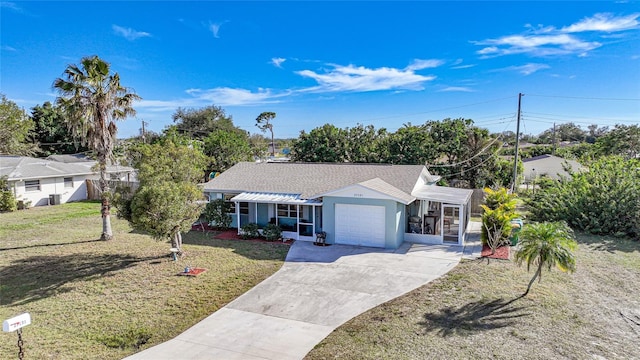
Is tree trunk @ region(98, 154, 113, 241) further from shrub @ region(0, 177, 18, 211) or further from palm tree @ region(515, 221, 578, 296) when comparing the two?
palm tree @ region(515, 221, 578, 296)

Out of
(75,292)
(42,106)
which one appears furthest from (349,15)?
(42,106)

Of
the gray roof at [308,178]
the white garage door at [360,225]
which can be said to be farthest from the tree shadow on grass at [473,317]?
the gray roof at [308,178]

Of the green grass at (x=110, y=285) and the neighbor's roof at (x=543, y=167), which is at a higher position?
the neighbor's roof at (x=543, y=167)

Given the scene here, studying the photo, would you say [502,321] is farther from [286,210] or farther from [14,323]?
[286,210]

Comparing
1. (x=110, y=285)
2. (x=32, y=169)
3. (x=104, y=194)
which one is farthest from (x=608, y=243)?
(x=32, y=169)

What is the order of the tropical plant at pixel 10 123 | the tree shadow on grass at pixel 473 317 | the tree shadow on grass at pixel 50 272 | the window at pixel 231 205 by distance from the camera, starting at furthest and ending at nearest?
1. the tropical plant at pixel 10 123
2. the window at pixel 231 205
3. the tree shadow on grass at pixel 50 272
4. the tree shadow on grass at pixel 473 317

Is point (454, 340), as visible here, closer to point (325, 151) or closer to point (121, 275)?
point (121, 275)

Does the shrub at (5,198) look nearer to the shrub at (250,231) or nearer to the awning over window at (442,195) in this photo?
the shrub at (250,231)
